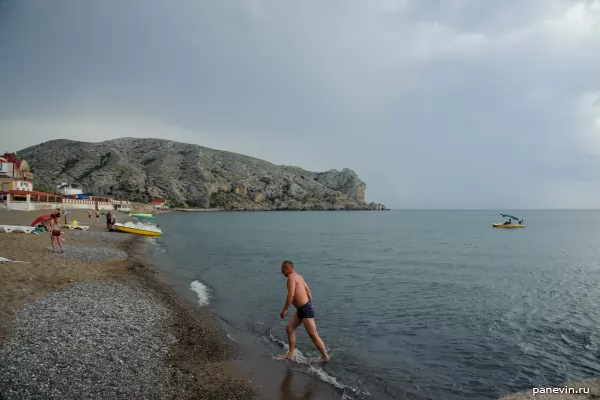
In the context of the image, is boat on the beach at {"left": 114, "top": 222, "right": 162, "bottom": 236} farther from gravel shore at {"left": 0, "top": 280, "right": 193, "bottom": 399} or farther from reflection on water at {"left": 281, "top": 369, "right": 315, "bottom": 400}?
reflection on water at {"left": 281, "top": 369, "right": 315, "bottom": 400}

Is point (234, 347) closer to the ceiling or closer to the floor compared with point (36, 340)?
closer to the floor

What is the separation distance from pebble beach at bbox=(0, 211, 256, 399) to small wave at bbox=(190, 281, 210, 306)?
49.2 inches

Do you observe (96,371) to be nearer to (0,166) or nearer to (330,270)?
(330,270)

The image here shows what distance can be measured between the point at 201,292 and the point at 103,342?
967 cm

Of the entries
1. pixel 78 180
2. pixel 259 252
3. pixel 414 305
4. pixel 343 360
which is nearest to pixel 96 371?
pixel 343 360

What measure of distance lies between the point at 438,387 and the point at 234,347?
573cm

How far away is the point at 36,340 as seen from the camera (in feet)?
28.3

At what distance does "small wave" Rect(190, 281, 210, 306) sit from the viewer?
55.1ft

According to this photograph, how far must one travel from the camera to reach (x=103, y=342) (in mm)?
9156

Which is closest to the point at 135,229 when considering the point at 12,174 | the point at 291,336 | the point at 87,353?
the point at 87,353

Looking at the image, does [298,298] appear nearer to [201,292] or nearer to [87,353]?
[87,353]

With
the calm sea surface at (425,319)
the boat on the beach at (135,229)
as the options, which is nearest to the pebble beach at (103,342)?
the calm sea surface at (425,319)

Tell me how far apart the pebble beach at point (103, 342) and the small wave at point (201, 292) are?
1.25 m

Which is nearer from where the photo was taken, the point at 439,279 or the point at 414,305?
the point at 414,305
